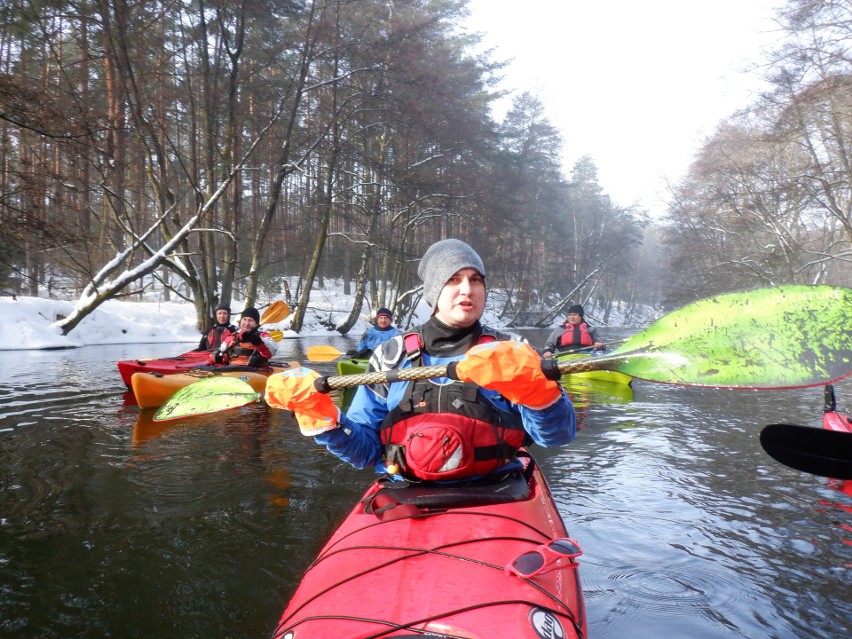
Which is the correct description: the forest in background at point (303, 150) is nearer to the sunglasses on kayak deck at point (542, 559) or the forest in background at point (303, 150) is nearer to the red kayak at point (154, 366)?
the red kayak at point (154, 366)

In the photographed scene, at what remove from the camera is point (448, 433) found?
1.96 metres

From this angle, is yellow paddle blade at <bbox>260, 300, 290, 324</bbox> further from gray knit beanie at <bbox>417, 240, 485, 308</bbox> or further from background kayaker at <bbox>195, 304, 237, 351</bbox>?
Result: gray knit beanie at <bbox>417, 240, 485, 308</bbox>

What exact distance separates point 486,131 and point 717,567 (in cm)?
2074

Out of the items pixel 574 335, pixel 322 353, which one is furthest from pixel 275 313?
pixel 574 335

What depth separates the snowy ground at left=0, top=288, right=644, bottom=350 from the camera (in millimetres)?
13469

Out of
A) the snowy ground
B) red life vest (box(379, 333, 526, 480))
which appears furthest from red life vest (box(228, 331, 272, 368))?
red life vest (box(379, 333, 526, 480))

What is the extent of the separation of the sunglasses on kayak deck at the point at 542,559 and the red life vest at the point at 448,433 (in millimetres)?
426

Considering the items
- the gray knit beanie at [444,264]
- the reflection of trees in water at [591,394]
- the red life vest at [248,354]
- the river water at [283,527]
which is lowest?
the river water at [283,527]

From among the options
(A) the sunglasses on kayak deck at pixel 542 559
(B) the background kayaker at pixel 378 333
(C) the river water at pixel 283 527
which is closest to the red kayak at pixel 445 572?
(A) the sunglasses on kayak deck at pixel 542 559

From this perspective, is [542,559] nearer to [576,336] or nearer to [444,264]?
[444,264]

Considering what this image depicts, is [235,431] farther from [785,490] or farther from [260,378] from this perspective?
[785,490]

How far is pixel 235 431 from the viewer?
5.99 m

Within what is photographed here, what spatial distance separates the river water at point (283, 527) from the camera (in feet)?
8.29

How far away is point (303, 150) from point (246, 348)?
11.7 meters
